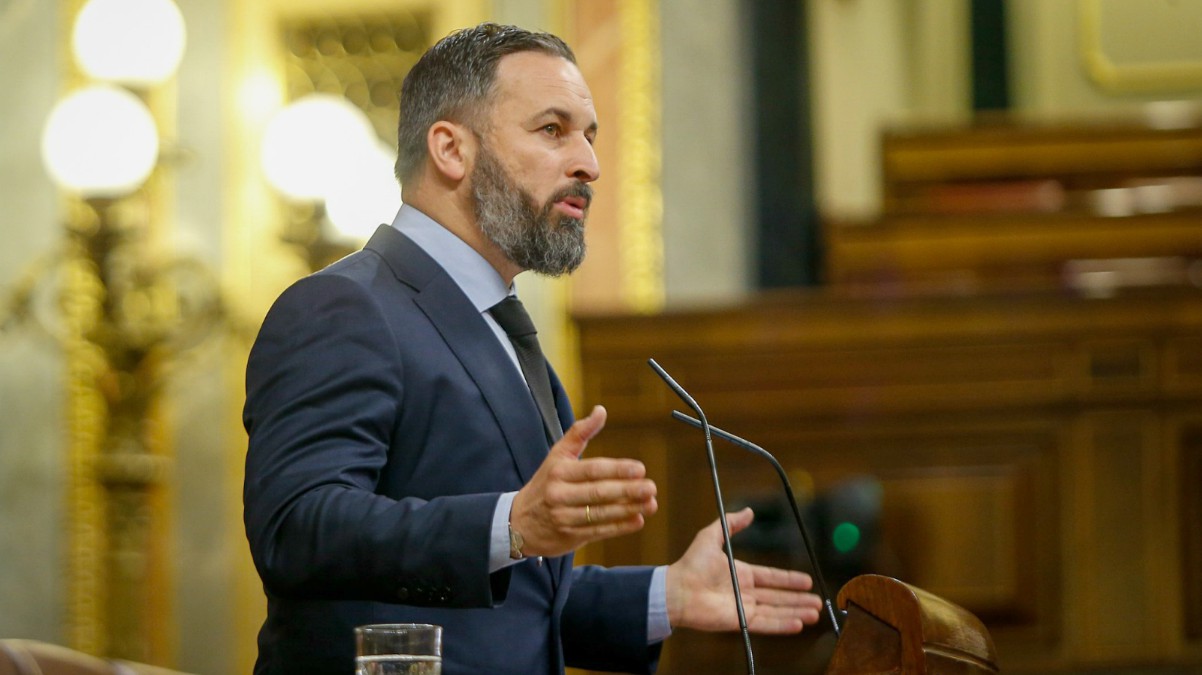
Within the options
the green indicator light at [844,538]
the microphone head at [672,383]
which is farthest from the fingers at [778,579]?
the green indicator light at [844,538]

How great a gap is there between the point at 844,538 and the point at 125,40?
7.90 feet

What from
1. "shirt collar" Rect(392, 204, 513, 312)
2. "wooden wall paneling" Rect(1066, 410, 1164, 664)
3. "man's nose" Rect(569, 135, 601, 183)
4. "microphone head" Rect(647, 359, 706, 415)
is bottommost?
"wooden wall paneling" Rect(1066, 410, 1164, 664)

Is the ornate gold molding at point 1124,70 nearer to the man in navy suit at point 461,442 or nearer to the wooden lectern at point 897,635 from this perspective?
the man in navy suit at point 461,442

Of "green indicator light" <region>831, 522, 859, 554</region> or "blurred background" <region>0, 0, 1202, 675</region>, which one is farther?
"blurred background" <region>0, 0, 1202, 675</region>

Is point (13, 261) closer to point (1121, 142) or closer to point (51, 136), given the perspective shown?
point (51, 136)

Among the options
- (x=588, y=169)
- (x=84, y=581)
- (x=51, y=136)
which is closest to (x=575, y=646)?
(x=588, y=169)

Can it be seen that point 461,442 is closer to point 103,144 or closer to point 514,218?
point 514,218

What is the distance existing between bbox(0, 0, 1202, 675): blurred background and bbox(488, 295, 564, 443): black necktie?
192 centimetres

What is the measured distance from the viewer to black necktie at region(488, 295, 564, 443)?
1.79m

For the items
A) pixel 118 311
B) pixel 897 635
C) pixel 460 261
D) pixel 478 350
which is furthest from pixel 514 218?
pixel 118 311

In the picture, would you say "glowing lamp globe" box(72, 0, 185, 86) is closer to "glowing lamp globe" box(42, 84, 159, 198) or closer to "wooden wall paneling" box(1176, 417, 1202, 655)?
"glowing lamp globe" box(42, 84, 159, 198)

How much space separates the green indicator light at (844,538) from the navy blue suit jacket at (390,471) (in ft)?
6.03

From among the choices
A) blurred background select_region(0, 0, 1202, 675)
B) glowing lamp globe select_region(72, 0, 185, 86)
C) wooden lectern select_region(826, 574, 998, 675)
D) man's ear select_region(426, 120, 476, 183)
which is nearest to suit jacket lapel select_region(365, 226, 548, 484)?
man's ear select_region(426, 120, 476, 183)

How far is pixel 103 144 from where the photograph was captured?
4211 millimetres
